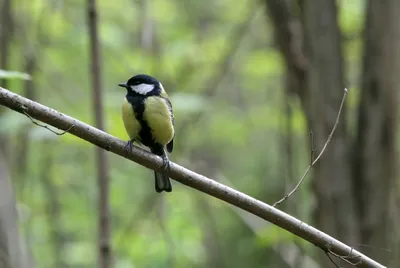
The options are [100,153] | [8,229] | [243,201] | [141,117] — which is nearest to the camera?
[243,201]

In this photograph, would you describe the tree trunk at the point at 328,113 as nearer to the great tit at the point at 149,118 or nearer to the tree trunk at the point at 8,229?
the great tit at the point at 149,118

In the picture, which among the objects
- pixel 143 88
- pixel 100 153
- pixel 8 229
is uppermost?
pixel 143 88

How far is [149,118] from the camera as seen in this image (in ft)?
7.04

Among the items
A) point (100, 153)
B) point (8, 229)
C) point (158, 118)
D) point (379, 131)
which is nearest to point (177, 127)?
point (8, 229)

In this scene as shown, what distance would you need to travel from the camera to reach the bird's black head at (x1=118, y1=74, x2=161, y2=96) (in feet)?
7.39

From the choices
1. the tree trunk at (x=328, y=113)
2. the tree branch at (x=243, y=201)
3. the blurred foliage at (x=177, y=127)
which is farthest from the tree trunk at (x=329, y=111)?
the tree branch at (x=243, y=201)

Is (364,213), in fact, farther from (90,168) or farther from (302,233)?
(90,168)

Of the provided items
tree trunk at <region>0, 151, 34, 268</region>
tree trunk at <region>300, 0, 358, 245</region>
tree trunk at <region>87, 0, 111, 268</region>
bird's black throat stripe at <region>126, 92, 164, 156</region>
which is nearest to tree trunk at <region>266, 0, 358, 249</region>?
tree trunk at <region>300, 0, 358, 245</region>

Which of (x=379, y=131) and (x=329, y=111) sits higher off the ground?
(x=329, y=111)

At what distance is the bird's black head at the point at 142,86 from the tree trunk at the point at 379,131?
1056mm

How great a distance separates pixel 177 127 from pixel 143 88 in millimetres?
1738

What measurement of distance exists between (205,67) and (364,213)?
2.16 metres

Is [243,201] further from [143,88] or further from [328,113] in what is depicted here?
[328,113]

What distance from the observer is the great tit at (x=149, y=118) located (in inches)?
84.3
